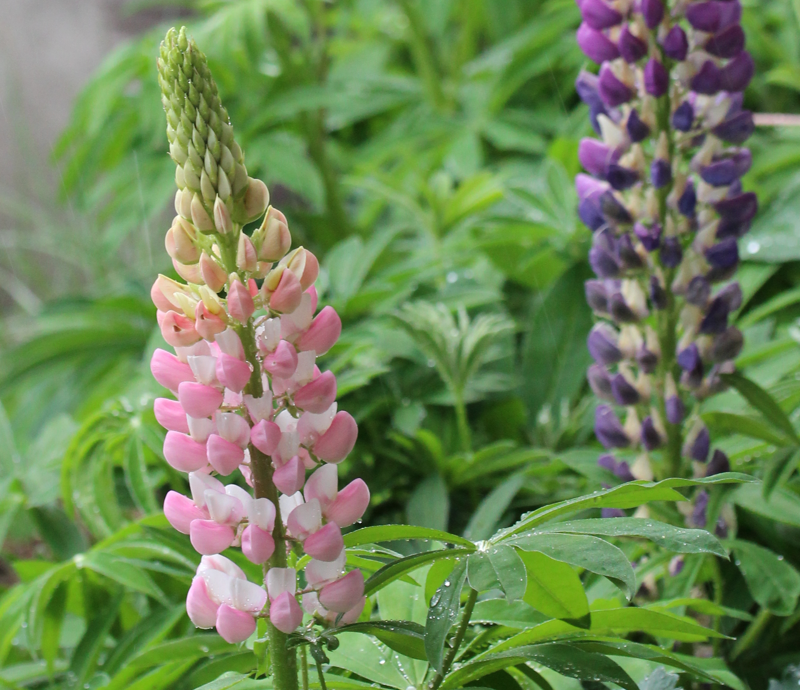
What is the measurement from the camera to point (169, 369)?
43cm

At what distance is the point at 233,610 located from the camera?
42cm

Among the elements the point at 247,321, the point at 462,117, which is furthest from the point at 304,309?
the point at 462,117

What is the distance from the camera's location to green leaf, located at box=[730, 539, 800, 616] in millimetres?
639

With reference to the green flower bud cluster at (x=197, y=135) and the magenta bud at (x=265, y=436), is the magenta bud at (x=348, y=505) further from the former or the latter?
the green flower bud cluster at (x=197, y=135)

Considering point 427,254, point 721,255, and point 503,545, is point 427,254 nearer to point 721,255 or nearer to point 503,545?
point 721,255

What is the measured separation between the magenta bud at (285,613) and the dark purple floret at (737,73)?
528mm

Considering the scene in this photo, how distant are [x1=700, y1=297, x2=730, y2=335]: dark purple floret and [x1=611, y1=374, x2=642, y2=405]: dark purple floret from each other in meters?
0.08

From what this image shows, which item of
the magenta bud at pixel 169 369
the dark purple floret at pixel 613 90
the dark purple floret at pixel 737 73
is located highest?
the dark purple floret at pixel 613 90

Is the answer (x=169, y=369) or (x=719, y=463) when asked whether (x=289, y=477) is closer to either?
(x=169, y=369)

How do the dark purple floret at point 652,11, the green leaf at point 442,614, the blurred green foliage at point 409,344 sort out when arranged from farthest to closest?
the blurred green foliage at point 409,344 < the dark purple floret at point 652,11 < the green leaf at point 442,614

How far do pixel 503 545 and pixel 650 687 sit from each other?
0.46 feet

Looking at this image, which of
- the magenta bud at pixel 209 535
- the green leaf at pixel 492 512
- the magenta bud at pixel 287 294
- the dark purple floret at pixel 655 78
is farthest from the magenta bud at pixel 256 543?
the dark purple floret at pixel 655 78

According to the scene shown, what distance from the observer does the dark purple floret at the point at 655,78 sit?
0.65m

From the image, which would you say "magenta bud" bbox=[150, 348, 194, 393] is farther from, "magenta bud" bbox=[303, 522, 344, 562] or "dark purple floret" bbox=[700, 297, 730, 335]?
"dark purple floret" bbox=[700, 297, 730, 335]
